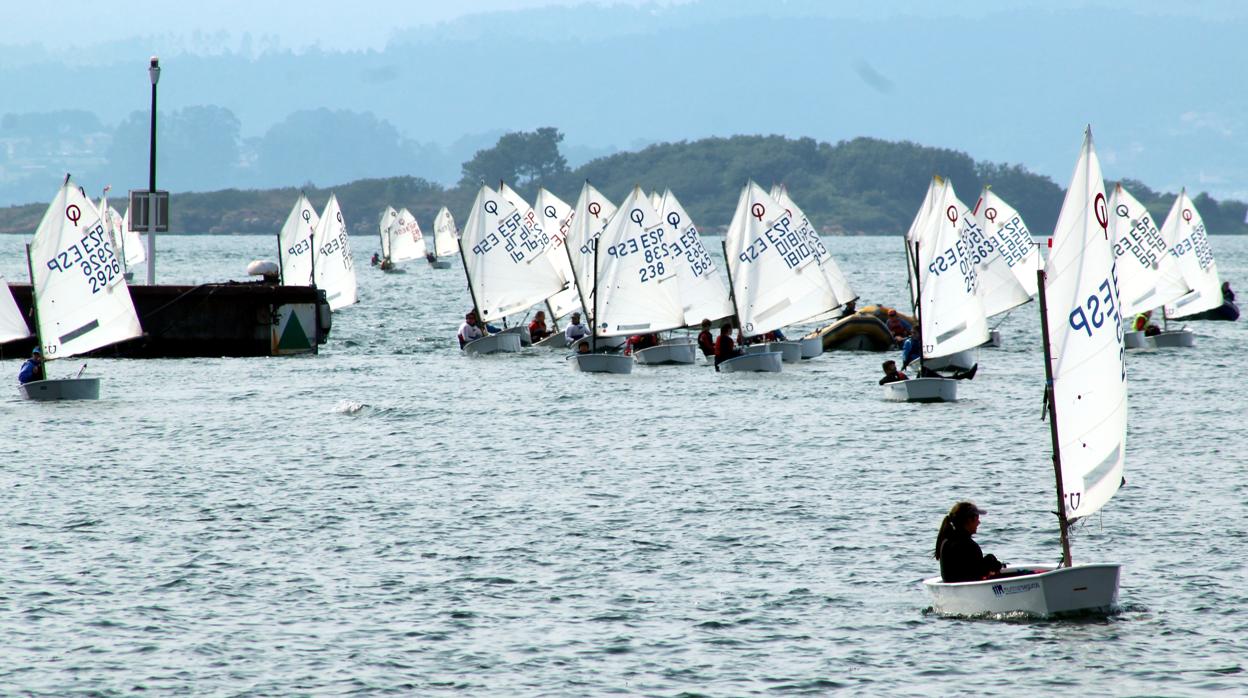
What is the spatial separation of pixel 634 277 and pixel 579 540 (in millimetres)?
28377

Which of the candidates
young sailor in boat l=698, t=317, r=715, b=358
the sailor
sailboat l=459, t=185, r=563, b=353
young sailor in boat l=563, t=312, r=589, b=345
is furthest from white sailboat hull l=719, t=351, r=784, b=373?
the sailor

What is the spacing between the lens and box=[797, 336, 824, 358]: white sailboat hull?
2335 inches

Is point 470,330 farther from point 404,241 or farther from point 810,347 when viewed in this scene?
point 404,241

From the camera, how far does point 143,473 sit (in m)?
34.0

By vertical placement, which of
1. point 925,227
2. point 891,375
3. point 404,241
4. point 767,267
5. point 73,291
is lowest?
point 891,375

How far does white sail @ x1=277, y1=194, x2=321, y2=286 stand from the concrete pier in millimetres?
19355

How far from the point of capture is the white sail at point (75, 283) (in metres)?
44.6

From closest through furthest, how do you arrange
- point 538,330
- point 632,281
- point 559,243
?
point 632,281
point 538,330
point 559,243

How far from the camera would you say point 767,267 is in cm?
5666

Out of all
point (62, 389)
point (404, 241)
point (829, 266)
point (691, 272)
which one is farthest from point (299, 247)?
point (404, 241)

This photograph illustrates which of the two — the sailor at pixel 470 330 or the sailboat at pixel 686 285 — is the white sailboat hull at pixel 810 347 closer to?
the sailboat at pixel 686 285

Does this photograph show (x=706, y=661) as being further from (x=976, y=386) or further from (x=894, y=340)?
(x=894, y=340)

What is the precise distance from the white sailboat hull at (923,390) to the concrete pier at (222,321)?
859 inches

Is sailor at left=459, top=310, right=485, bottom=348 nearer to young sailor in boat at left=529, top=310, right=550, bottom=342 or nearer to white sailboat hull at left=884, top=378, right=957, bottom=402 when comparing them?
young sailor in boat at left=529, top=310, right=550, bottom=342
